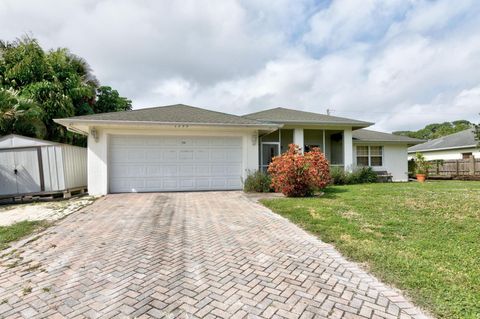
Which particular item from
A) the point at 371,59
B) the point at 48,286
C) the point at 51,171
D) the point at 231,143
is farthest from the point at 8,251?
the point at 371,59

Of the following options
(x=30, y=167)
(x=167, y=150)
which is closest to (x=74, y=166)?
(x=30, y=167)

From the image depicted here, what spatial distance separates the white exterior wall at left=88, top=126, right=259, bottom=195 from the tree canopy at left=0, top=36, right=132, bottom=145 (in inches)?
151

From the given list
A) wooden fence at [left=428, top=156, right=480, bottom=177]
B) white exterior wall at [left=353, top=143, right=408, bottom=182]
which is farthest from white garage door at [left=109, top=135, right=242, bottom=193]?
wooden fence at [left=428, top=156, right=480, bottom=177]

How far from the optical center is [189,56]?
14.2m

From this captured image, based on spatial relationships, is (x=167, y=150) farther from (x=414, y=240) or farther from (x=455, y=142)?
(x=455, y=142)

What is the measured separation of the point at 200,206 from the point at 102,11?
828 centimetres

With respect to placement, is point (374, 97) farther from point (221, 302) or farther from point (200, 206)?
point (221, 302)

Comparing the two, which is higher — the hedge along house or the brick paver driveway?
the hedge along house

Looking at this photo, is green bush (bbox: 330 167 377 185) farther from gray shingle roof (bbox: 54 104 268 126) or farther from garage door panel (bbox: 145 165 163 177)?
garage door panel (bbox: 145 165 163 177)

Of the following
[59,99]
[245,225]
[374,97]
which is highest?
[374,97]

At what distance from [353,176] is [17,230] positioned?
575 inches

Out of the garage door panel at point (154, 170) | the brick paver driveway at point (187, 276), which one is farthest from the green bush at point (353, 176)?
the brick paver driveway at point (187, 276)

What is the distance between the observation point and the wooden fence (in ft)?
61.2

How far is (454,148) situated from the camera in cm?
2362
